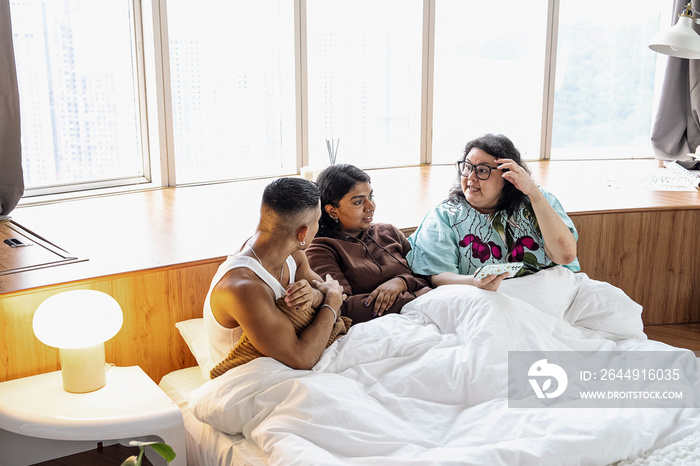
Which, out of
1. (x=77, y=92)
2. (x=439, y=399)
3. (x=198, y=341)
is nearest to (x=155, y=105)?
(x=77, y=92)

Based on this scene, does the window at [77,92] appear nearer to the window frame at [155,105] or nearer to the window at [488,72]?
the window frame at [155,105]

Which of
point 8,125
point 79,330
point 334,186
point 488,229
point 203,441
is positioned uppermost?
point 8,125

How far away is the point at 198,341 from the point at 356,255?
0.57 metres

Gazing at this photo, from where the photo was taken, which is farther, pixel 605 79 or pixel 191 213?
pixel 605 79

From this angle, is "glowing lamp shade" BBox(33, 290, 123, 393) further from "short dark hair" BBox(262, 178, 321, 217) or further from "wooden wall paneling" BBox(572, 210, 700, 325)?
"wooden wall paneling" BBox(572, 210, 700, 325)

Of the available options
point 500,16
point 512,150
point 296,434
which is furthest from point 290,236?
point 500,16

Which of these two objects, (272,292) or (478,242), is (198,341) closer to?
(272,292)

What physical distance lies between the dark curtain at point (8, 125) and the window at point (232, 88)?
3.11 feet

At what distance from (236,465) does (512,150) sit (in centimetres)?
135

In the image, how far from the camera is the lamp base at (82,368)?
1743mm

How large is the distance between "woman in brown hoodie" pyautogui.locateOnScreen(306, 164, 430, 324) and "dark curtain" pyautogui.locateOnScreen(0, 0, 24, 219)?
1368mm

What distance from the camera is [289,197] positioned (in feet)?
5.61

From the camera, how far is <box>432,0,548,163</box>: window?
434 centimetres

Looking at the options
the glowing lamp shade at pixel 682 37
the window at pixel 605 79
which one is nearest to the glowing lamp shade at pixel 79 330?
the glowing lamp shade at pixel 682 37
